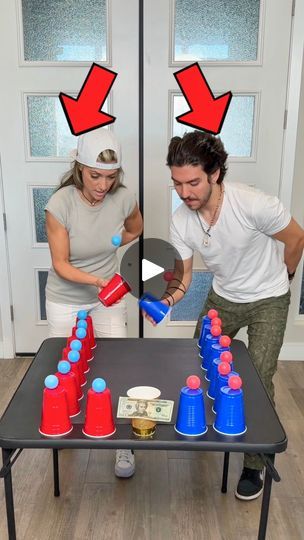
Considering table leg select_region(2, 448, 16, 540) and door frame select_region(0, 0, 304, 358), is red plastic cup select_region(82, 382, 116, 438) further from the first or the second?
door frame select_region(0, 0, 304, 358)

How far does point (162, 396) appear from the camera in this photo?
1213 millimetres

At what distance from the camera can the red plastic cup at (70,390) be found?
1.13 m

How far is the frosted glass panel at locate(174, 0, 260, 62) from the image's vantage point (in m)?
2.28

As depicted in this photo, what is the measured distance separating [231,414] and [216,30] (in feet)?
6.20

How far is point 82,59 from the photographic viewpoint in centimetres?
234

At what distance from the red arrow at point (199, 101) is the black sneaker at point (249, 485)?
1.47 metres

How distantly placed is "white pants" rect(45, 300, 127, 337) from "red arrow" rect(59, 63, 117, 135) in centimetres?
85

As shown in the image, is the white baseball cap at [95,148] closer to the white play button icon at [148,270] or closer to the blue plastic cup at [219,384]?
the white play button icon at [148,270]

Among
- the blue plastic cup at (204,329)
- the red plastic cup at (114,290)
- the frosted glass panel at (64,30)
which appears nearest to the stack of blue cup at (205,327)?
the blue plastic cup at (204,329)

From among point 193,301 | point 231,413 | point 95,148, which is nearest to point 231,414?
point 231,413

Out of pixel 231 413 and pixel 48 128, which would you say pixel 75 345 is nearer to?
pixel 231 413

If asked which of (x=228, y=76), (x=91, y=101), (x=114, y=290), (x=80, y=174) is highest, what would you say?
(x=228, y=76)

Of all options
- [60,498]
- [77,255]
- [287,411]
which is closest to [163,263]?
[77,255]

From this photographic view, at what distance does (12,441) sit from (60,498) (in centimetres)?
73
